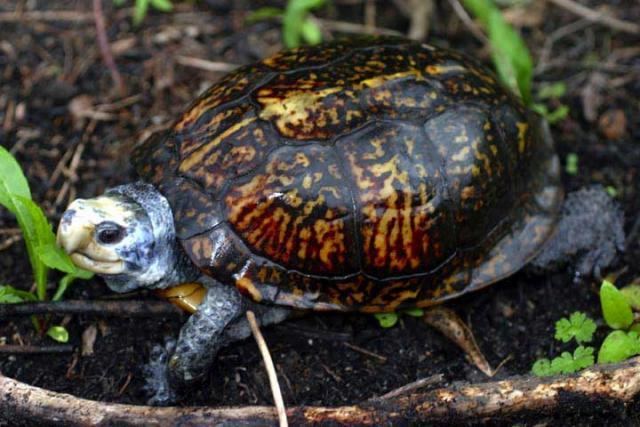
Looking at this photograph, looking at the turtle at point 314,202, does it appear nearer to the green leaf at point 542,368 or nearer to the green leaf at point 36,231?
the green leaf at point 36,231

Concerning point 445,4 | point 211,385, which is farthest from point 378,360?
point 445,4

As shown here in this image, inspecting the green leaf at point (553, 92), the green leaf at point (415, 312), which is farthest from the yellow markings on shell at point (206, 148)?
the green leaf at point (553, 92)

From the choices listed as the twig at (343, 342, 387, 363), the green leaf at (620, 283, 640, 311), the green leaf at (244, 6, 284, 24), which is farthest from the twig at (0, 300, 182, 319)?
the green leaf at (244, 6, 284, 24)

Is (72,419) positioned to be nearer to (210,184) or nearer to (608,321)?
(210,184)

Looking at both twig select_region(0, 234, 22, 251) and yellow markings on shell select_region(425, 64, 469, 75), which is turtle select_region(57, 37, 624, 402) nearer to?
yellow markings on shell select_region(425, 64, 469, 75)

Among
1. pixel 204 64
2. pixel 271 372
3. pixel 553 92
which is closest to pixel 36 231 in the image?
pixel 271 372
